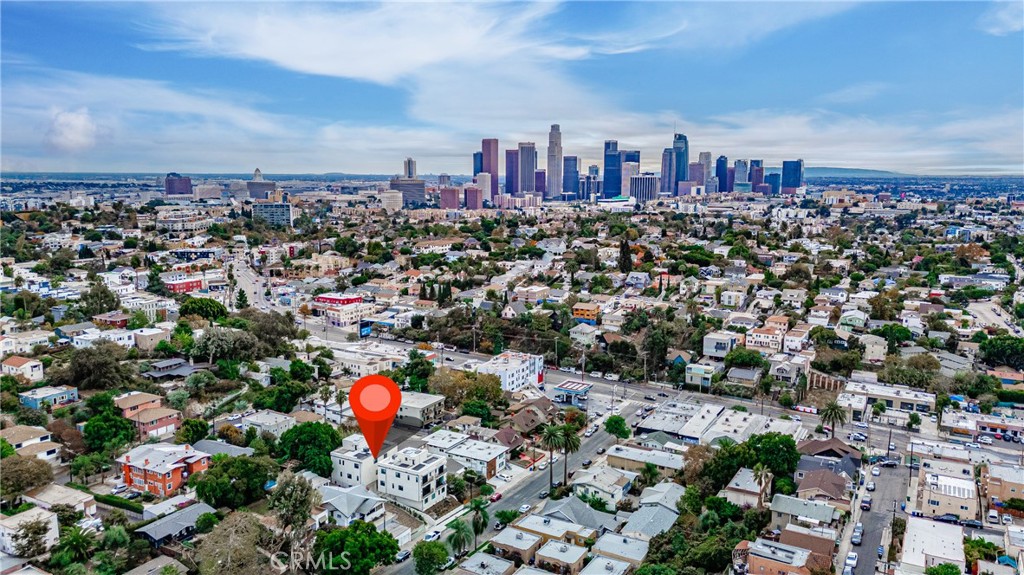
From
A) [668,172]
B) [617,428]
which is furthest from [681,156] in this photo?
[617,428]

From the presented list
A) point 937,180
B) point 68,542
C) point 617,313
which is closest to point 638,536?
point 68,542

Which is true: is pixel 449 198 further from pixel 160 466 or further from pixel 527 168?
pixel 160 466

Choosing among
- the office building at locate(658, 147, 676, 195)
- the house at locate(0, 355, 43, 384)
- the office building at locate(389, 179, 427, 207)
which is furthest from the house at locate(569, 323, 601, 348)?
the office building at locate(658, 147, 676, 195)

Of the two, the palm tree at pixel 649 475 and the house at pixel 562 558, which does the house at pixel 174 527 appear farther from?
the palm tree at pixel 649 475

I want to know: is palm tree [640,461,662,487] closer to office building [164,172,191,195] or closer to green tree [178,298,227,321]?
green tree [178,298,227,321]

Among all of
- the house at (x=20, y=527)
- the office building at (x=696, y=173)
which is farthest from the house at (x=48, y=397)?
the office building at (x=696, y=173)
